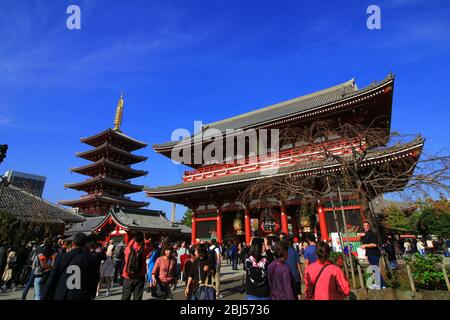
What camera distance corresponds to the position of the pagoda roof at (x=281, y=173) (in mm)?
10063

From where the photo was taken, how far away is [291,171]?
421 inches

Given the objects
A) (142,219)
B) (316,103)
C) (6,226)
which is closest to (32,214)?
(6,226)

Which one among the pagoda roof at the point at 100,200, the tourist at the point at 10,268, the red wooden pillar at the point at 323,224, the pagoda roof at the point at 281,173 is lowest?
the tourist at the point at 10,268

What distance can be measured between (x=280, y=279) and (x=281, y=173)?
864cm

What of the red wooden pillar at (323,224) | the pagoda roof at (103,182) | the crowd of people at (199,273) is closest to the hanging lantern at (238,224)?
the red wooden pillar at (323,224)

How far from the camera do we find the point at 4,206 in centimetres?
1673

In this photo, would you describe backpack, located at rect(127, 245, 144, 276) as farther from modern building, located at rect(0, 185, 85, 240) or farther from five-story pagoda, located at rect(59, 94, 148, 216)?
five-story pagoda, located at rect(59, 94, 148, 216)

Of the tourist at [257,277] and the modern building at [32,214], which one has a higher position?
the modern building at [32,214]

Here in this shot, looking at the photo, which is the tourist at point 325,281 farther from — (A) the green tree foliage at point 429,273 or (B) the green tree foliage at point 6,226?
(B) the green tree foliage at point 6,226

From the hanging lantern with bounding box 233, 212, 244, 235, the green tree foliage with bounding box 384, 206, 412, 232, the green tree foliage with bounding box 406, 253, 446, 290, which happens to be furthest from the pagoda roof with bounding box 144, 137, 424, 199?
the green tree foliage with bounding box 384, 206, 412, 232

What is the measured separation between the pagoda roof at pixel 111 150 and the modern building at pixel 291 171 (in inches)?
733

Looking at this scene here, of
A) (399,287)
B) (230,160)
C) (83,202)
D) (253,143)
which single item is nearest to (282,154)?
(253,143)
